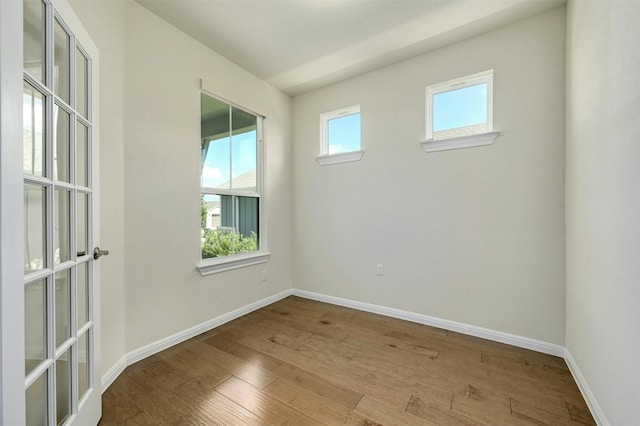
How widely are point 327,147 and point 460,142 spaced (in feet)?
5.10

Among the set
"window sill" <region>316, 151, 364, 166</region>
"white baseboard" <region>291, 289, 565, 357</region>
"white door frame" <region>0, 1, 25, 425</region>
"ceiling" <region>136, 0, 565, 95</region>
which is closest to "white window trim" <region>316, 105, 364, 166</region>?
"window sill" <region>316, 151, 364, 166</region>

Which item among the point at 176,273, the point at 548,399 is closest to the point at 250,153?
the point at 176,273

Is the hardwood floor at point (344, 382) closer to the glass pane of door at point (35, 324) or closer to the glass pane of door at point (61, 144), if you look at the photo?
the glass pane of door at point (35, 324)

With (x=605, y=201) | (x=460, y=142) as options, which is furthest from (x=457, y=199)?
(x=605, y=201)

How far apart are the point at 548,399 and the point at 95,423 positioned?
2.56 metres

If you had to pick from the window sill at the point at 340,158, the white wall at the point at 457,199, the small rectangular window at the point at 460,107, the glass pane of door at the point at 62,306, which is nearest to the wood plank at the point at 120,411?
the glass pane of door at the point at 62,306

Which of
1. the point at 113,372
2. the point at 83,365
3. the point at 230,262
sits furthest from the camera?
the point at 230,262

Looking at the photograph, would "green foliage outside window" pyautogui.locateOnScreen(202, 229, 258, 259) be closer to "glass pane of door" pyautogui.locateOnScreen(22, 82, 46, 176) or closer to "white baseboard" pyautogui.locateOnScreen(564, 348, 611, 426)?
"glass pane of door" pyautogui.locateOnScreen(22, 82, 46, 176)

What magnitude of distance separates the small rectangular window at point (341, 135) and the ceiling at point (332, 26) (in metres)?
0.54

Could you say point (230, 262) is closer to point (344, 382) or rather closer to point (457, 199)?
point (344, 382)

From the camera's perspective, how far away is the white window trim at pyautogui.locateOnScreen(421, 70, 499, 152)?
2.34 m

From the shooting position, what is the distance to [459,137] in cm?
242

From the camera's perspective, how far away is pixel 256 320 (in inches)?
109

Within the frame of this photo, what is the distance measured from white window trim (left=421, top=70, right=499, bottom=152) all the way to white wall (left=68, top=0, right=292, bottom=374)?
203cm
